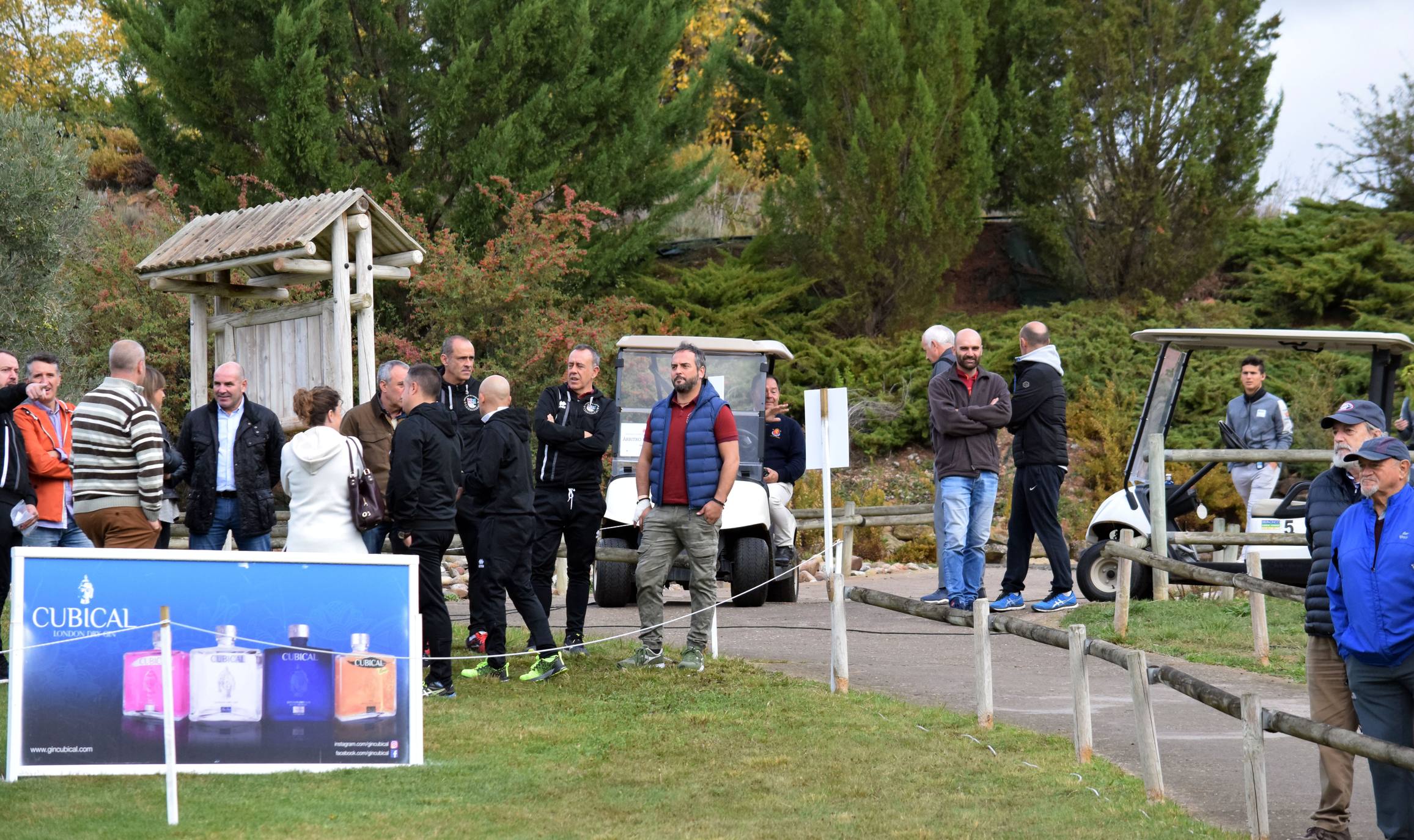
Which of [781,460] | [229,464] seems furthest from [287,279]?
[781,460]

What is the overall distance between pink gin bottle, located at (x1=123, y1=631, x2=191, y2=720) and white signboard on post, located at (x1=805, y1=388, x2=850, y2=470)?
6.10 m

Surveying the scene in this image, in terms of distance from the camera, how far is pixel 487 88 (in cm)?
2420

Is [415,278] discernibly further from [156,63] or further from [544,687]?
[544,687]

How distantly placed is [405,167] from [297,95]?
2321 mm

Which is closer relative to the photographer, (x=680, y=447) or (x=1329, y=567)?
(x=1329, y=567)

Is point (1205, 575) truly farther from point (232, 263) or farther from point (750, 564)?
point (232, 263)

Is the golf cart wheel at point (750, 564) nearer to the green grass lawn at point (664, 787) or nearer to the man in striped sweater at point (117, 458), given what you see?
the green grass lawn at point (664, 787)

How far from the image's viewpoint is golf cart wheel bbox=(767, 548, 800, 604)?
532 inches

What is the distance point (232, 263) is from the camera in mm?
10695

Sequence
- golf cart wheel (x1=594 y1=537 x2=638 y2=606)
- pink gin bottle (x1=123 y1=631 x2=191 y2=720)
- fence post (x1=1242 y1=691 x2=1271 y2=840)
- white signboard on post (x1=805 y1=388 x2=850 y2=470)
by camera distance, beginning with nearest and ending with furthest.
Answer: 1. fence post (x1=1242 y1=691 x2=1271 y2=840)
2. pink gin bottle (x1=123 y1=631 x2=191 y2=720)
3. white signboard on post (x1=805 y1=388 x2=850 y2=470)
4. golf cart wheel (x1=594 y1=537 x2=638 y2=606)

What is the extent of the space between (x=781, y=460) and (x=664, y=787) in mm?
8013

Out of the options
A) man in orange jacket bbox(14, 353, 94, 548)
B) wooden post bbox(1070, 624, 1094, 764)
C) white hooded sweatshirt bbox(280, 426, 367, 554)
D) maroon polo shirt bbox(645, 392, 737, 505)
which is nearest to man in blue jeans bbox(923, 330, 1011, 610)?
maroon polo shirt bbox(645, 392, 737, 505)

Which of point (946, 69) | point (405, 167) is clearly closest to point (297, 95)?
point (405, 167)

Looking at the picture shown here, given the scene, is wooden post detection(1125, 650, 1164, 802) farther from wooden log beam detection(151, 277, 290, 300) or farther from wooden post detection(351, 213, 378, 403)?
wooden log beam detection(151, 277, 290, 300)
